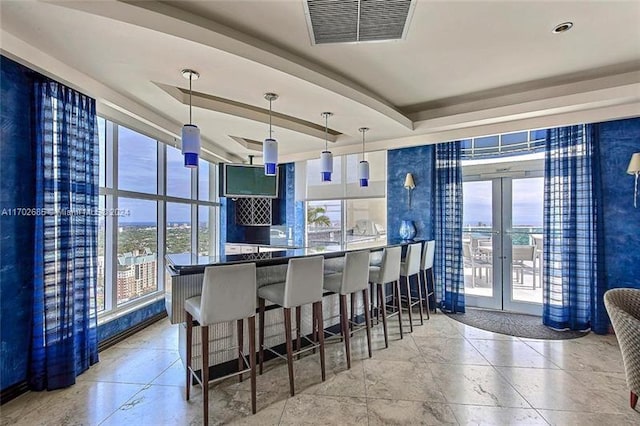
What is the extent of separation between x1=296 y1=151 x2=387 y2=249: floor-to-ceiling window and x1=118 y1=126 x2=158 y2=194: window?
284cm

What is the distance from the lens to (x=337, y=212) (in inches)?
247

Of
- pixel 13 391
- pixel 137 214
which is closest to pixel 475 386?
pixel 13 391

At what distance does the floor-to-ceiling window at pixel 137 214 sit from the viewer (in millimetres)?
3551

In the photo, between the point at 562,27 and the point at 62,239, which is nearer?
the point at 562,27

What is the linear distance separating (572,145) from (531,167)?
0.58 meters

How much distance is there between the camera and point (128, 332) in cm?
367

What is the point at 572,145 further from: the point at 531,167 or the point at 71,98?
the point at 71,98

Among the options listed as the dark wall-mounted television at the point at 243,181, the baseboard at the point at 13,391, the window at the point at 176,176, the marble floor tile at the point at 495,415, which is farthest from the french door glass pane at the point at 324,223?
the baseboard at the point at 13,391

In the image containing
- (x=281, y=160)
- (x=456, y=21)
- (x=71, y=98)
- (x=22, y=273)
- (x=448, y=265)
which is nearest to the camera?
(x=456, y=21)

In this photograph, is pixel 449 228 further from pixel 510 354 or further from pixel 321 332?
pixel 321 332

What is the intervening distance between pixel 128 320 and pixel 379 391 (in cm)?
305

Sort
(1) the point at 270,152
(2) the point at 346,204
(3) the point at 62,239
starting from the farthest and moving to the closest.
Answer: (2) the point at 346,204 → (1) the point at 270,152 → (3) the point at 62,239

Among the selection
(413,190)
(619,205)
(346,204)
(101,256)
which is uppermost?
(413,190)

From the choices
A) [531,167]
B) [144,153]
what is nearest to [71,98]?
[144,153]
